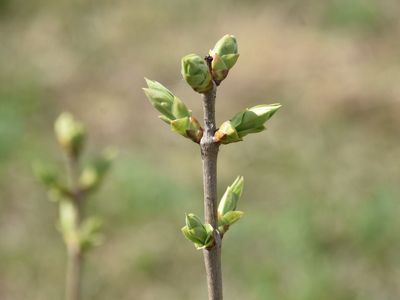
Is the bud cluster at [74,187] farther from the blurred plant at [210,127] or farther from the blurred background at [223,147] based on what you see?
the blurred background at [223,147]

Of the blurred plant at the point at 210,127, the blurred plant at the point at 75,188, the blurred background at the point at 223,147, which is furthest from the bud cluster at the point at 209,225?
the blurred background at the point at 223,147

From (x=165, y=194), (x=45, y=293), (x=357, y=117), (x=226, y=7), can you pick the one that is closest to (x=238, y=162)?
(x=165, y=194)

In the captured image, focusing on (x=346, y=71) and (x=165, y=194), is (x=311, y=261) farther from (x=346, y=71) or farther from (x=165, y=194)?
(x=346, y=71)

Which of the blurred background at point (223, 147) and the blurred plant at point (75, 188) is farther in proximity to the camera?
the blurred background at point (223, 147)

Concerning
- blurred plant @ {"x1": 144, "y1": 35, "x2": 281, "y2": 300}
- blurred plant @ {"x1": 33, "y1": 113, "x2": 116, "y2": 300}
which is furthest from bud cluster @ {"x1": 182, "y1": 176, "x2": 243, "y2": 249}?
blurred plant @ {"x1": 33, "y1": 113, "x2": 116, "y2": 300}

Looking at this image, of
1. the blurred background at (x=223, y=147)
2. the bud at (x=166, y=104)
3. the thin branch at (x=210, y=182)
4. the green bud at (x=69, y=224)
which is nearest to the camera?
the thin branch at (x=210, y=182)

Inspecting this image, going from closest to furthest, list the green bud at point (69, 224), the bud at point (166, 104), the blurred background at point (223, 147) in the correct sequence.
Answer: the bud at point (166, 104) → the green bud at point (69, 224) → the blurred background at point (223, 147)

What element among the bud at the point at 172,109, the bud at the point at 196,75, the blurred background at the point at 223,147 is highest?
the bud at the point at 196,75

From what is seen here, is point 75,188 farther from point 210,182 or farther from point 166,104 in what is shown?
point 210,182

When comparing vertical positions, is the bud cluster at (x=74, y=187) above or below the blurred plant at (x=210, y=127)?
below
